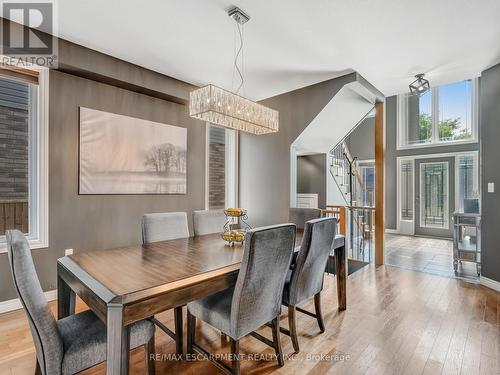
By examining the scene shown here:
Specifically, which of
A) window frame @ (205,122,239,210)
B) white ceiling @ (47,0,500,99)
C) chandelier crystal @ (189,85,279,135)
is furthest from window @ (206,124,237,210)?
chandelier crystal @ (189,85,279,135)

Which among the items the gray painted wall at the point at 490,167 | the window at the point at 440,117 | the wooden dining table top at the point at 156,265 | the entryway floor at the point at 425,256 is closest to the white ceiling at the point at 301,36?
the gray painted wall at the point at 490,167

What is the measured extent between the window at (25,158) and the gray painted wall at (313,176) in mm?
4557

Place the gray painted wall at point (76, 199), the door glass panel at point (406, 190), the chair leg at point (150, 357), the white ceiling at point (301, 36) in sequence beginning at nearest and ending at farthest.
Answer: the chair leg at point (150, 357)
the white ceiling at point (301, 36)
the gray painted wall at point (76, 199)
the door glass panel at point (406, 190)

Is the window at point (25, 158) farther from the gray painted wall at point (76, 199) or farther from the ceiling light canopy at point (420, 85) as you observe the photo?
the ceiling light canopy at point (420, 85)

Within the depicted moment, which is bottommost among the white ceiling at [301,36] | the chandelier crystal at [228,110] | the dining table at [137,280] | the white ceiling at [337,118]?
the dining table at [137,280]

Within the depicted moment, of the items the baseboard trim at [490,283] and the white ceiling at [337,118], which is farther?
the white ceiling at [337,118]

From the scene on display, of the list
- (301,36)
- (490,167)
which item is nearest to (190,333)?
(301,36)

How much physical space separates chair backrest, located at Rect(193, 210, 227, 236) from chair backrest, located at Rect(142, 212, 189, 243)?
5.6 inches

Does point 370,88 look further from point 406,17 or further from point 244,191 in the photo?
point 244,191

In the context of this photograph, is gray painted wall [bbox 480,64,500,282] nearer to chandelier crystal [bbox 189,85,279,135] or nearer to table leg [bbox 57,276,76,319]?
chandelier crystal [bbox 189,85,279,135]

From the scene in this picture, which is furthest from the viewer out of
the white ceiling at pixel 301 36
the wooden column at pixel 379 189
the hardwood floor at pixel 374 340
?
the wooden column at pixel 379 189

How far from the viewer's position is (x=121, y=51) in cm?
299

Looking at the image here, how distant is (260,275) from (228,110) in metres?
1.41

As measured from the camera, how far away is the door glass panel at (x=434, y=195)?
21.1 feet
